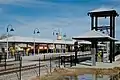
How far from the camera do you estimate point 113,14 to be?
4159cm

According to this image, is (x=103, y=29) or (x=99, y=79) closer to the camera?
(x=99, y=79)

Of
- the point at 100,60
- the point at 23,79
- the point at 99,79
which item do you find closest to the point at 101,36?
the point at 100,60

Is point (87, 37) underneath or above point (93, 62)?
above

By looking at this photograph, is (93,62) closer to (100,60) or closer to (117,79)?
(100,60)

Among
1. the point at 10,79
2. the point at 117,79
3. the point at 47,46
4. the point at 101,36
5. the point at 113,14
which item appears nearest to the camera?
the point at 10,79

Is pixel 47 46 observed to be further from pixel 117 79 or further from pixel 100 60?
pixel 117 79

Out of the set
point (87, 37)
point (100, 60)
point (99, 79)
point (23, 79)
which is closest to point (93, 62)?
point (87, 37)

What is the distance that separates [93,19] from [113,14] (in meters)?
2.77

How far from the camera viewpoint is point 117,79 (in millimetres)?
20609

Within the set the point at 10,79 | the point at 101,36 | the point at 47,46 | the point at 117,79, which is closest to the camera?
the point at 10,79

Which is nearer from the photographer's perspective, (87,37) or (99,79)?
(99,79)

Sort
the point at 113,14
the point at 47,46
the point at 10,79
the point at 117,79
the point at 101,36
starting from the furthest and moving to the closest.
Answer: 1. the point at 47,46
2. the point at 113,14
3. the point at 101,36
4. the point at 117,79
5. the point at 10,79

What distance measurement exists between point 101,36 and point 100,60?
9.63 metres

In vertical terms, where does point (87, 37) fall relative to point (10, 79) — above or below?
above
